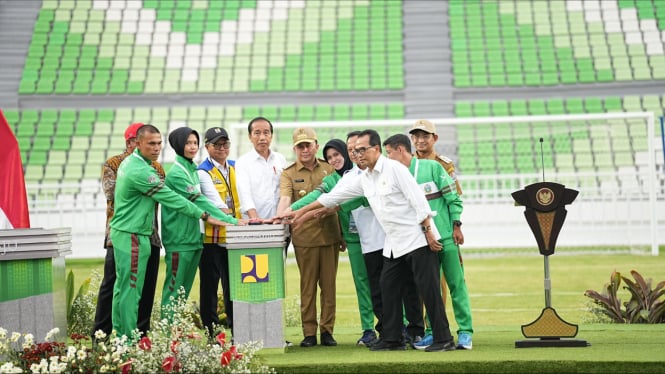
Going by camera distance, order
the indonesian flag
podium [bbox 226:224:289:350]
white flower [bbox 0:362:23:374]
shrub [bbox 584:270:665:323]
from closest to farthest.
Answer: white flower [bbox 0:362:23:374] < podium [bbox 226:224:289:350] < the indonesian flag < shrub [bbox 584:270:665:323]

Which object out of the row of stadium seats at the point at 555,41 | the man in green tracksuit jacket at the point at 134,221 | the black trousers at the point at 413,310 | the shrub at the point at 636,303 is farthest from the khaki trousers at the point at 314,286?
the row of stadium seats at the point at 555,41

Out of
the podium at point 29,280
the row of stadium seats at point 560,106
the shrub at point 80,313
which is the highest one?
the row of stadium seats at point 560,106

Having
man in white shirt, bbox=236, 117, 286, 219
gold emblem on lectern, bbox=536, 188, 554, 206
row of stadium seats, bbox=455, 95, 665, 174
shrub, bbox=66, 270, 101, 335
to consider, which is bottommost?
shrub, bbox=66, 270, 101, 335

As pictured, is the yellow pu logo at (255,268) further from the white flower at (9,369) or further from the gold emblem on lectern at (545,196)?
the gold emblem on lectern at (545,196)

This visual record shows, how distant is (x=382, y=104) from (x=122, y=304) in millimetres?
20302

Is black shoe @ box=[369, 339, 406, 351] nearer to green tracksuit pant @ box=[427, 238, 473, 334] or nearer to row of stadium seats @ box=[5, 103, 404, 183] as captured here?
Result: green tracksuit pant @ box=[427, 238, 473, 334]

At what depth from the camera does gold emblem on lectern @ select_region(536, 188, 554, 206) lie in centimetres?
707

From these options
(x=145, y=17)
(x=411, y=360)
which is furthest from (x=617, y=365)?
(x=145, y=17)

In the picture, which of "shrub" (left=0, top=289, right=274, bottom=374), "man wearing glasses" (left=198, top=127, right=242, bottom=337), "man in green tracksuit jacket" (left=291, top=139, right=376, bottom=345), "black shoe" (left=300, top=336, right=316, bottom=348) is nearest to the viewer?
"shrub" (left=0, top=289, right=274, bottom=374)

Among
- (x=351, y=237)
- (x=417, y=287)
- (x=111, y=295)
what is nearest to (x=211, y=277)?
(x=111, y=295)

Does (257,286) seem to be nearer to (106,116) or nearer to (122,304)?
(122,304)

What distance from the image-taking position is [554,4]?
30.2 meters

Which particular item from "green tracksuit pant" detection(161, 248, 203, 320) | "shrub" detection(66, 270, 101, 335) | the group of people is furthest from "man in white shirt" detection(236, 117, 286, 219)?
"shrub" detection(66, 270, 101, 335)

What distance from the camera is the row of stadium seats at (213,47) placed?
2800cm
